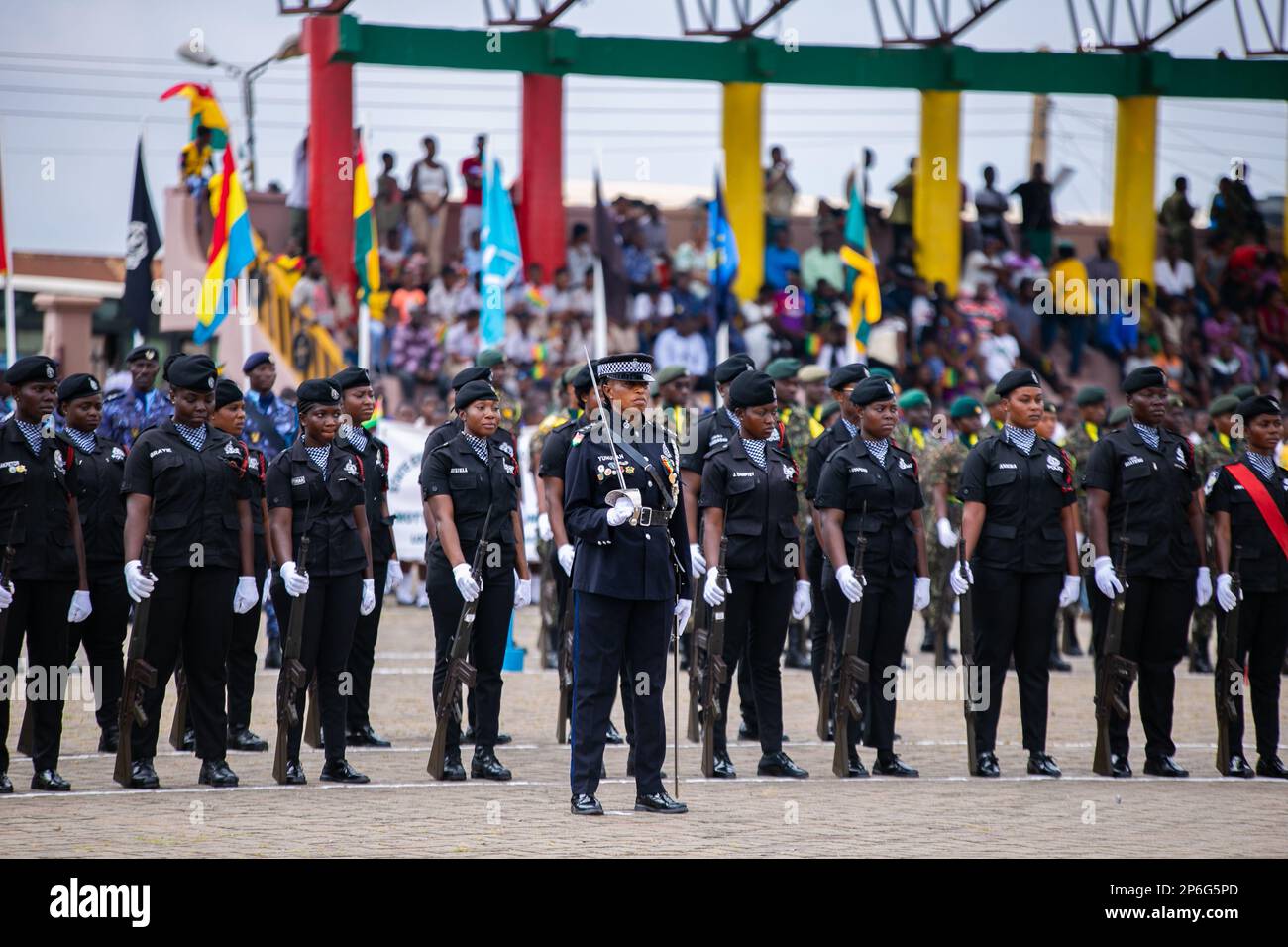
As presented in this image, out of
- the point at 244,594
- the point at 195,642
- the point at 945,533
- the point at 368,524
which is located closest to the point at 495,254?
the point at 945,533

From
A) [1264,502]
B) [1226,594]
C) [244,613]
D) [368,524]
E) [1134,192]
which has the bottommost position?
[244,613]

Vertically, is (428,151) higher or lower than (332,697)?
higher

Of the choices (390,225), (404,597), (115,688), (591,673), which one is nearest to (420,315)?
Answer: (390,225)

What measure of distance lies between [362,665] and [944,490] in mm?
6203

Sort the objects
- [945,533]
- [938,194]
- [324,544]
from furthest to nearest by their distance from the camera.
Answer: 1. [938,194]
2. [945,533]
3. [324,544]

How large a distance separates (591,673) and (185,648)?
232 cm

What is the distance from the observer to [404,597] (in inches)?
835

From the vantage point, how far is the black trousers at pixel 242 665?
1146 cm

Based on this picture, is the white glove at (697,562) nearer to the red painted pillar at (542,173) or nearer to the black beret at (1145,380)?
the black beret at (1145,380)

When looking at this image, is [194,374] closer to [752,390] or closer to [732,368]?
[752,390]

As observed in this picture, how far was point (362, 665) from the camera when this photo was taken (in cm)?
1209

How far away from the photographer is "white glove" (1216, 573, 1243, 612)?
1133cm

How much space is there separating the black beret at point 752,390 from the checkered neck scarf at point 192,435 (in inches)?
123

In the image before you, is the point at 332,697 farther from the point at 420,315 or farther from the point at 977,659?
the point at 420,315
